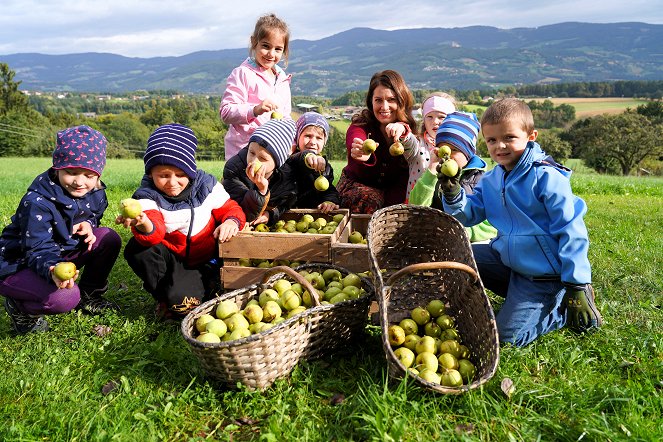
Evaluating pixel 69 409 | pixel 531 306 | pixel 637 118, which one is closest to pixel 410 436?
pixel 531 306

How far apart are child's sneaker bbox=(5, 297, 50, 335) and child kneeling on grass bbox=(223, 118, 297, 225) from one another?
218 centimetres

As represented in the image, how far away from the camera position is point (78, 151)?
402cm

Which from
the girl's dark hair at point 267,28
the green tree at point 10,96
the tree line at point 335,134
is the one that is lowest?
the tree line at point 335,134

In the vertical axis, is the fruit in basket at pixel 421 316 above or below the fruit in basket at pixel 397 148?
below

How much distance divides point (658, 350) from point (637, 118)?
94.7 metres

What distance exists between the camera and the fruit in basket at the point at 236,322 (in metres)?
3.38

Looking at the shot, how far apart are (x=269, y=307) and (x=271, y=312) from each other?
0.04 meters

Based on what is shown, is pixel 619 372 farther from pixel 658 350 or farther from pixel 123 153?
pixel 123 153

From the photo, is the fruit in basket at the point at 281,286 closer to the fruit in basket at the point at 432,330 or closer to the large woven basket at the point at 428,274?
the large woven basket at the point at 428,274

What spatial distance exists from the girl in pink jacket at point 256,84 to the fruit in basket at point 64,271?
3.12m

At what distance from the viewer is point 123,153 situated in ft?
228

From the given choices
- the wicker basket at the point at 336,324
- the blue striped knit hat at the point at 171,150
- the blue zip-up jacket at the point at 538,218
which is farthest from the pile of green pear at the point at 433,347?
the blue striped knit hat at the point at 171,150

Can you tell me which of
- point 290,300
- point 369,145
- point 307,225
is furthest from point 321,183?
point 290,300

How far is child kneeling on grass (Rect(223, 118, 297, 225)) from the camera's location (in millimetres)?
5031
